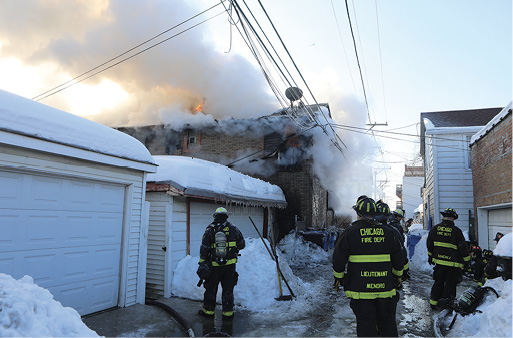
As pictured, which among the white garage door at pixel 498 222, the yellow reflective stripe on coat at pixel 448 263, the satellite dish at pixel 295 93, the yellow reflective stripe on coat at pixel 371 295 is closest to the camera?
the yellow reflective stripe on coat at pixel 371 295

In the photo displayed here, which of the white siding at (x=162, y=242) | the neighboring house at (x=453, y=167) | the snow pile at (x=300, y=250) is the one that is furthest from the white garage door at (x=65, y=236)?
the neighboring house at (x=453, y=167)

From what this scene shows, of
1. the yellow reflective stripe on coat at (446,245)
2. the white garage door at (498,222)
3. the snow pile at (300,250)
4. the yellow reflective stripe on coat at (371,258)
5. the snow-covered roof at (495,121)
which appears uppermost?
the snow-covered roof at (495,121)

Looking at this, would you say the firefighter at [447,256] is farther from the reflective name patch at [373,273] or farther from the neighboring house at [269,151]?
the neighboring house at [269,151]

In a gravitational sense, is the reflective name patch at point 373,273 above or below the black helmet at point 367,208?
below

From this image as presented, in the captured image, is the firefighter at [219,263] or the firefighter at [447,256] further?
the firefighter at [447,256]

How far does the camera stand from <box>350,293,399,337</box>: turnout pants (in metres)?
3.45

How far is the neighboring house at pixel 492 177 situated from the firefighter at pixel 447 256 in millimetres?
2299

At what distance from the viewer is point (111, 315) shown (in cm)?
520

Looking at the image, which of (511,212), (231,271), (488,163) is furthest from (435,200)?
(231,271)

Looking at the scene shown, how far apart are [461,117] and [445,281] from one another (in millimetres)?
9816

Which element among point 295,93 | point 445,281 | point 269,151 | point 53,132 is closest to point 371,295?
point 445,281

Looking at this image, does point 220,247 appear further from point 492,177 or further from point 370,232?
point 492,177

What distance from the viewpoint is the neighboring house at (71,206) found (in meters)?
4.23

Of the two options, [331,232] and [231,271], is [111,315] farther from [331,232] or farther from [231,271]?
[331,232]
